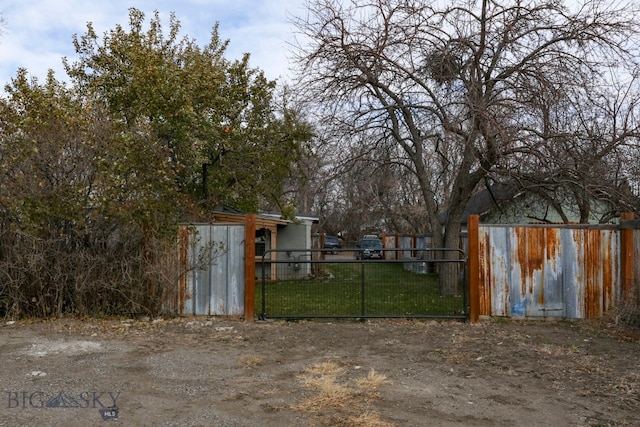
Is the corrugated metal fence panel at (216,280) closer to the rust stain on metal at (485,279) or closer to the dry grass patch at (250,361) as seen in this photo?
the dry grass patch at (250,361)

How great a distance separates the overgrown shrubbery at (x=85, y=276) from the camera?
8859 millimetres

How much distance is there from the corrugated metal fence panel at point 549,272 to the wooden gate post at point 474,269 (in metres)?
0.15

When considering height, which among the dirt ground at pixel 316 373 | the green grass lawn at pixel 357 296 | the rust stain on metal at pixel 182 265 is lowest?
the dirt ground at pixel 316 373

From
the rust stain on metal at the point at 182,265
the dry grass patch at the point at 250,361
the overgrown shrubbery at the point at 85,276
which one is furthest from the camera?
the rust stain on metal at the point at 182,265

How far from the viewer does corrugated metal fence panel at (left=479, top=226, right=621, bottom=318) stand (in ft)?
30.4

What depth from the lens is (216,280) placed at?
934 cm

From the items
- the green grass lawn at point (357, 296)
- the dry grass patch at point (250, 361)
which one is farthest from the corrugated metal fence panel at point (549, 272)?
the dry grass patch at point (250, 361)

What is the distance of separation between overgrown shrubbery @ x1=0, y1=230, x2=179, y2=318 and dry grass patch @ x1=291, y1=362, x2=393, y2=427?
12.4ft

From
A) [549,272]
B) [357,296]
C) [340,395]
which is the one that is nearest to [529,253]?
[549,272]

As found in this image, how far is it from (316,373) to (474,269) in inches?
158

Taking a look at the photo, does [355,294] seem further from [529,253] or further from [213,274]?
[529,253]

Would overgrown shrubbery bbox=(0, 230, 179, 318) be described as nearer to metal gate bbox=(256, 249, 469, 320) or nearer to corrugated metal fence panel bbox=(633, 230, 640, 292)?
metal gate bbox=(256, 249, 469, 320)

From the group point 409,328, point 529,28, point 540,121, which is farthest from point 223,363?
point 529,28

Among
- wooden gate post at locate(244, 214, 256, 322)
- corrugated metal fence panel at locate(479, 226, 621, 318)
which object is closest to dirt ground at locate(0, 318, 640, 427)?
wooden gate post at locate(244, 214, 256, 322)
